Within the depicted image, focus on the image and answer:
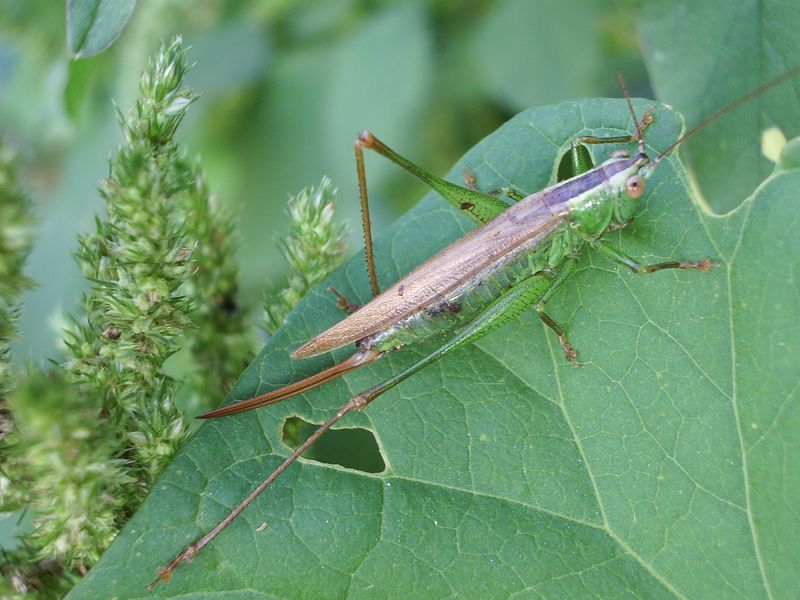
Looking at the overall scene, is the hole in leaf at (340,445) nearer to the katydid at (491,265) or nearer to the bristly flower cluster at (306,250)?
the katydid at (491,265)

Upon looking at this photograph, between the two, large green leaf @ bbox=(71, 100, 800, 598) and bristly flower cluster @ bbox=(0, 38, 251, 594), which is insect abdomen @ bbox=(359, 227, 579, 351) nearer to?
large green leaf @ bbox=(71, 100, 800, 598)

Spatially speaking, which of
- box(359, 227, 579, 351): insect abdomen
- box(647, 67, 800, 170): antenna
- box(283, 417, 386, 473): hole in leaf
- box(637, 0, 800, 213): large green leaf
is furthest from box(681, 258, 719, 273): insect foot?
box(283, 417, 386, 473): hole in leaf

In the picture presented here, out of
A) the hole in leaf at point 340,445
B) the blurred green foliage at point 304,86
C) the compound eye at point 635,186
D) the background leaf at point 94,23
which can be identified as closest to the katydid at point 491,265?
the compound eye at point 635,186

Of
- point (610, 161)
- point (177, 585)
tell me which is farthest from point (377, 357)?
point (610, 161)

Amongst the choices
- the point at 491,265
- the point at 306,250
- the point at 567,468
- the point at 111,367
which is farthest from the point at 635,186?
the point at 111,367

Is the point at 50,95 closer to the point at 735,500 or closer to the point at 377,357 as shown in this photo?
the point at 377,357
